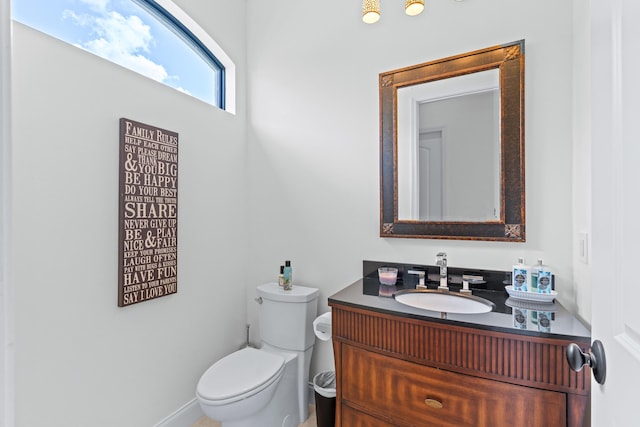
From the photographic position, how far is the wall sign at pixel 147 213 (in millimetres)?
1586

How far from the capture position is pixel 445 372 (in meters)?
1.17

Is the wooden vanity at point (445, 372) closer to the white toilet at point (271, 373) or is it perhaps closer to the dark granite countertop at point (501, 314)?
the dark granite countertop at point (501, 314)

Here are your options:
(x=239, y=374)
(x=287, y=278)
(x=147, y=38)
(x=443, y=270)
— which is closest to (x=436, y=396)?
(x=443, y=270)

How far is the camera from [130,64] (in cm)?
175

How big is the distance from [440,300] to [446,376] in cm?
44

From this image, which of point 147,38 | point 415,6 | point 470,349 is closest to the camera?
point 470,349

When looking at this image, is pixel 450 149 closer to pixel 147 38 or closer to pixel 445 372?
pixel 445 372

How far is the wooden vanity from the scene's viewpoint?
40.2 inches

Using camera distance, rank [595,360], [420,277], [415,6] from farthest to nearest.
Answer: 1. [420,277]
2. [415,6]
3. [595,360]

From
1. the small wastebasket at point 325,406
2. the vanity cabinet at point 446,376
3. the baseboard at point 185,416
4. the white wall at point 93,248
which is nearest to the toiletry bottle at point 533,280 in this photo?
the vanity cabinet at point 446,376

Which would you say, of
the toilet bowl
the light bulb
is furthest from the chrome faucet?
the light bulb

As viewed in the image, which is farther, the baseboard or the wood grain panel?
the baseboard

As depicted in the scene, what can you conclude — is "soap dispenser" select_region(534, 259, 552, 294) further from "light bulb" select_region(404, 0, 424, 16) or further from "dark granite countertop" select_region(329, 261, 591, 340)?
"light bulb" select_region(404, 0, 424, 16)

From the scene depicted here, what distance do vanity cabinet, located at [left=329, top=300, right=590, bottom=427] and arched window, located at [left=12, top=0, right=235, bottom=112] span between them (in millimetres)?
1705
